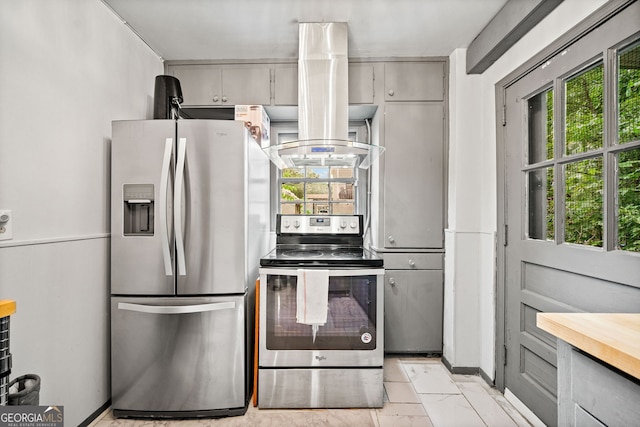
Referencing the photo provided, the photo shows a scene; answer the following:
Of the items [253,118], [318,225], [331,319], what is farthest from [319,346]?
[253,118]

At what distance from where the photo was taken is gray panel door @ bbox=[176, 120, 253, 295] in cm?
188

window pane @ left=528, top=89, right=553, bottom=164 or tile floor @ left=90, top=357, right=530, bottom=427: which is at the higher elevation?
window pane @ left=528, top=89, right=553, bottom=164

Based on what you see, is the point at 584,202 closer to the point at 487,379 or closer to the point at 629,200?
the point at 629,200

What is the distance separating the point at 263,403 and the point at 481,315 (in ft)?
5.28

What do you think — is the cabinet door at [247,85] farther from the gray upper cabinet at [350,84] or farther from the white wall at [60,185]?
the white wall at [60,185]

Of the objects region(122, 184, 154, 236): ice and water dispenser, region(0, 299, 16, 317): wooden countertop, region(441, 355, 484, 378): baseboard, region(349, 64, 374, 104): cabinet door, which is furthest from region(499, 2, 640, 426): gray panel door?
region(122, 184, 154, 236): ice and water dispenser

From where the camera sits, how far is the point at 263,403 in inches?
78.5

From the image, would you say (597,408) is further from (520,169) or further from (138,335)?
(138,335)

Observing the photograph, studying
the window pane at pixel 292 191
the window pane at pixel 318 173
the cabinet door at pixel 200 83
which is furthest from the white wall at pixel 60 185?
the window pane at pixel 318 173

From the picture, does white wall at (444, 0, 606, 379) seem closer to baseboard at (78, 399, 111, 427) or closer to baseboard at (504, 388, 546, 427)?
baseboard at (504, 388, 546, 427)

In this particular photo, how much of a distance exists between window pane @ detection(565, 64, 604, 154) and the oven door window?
121cm

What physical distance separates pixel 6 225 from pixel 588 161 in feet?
8.02

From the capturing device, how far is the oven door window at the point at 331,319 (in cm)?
200

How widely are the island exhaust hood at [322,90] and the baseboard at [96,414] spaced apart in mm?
1796
